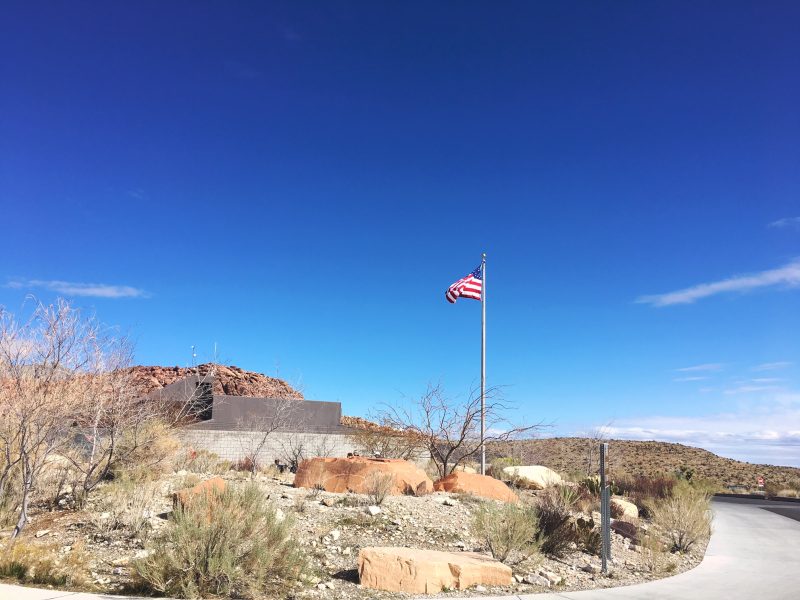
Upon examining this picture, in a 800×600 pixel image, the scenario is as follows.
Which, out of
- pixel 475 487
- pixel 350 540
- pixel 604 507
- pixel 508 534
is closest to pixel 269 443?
pixel 475 487

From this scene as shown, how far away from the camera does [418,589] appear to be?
8.50 metres

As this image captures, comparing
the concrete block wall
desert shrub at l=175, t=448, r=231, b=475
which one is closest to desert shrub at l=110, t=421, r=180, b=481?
desert shrub at l=175, t=448, r=231, b=475

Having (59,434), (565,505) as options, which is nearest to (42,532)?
(59,434)

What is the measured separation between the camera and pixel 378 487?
13656 millimetres

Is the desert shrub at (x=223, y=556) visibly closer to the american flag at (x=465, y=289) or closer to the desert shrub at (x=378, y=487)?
the desert shrub at (x=378, y=487)

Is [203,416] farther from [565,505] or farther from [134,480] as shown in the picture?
[565,505]

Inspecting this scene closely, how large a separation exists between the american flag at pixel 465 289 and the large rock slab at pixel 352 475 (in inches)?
398

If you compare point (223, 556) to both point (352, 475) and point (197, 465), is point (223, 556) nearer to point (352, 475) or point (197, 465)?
point (352, 475)

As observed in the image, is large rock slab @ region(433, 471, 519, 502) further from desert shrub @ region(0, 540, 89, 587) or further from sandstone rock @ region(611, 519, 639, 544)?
desert shrub @ region(0, 540, 89, 587)

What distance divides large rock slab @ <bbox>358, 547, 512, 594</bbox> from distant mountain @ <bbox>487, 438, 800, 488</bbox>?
3305 cm

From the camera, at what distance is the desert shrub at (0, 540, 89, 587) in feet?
26.1

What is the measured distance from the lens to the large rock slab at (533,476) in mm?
22625

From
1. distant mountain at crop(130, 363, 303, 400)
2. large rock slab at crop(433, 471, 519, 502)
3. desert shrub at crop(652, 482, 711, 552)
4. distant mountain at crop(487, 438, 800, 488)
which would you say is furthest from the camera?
distant mountain at crop(487, 438, 800, 488)

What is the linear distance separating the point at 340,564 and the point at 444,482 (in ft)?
25.4
